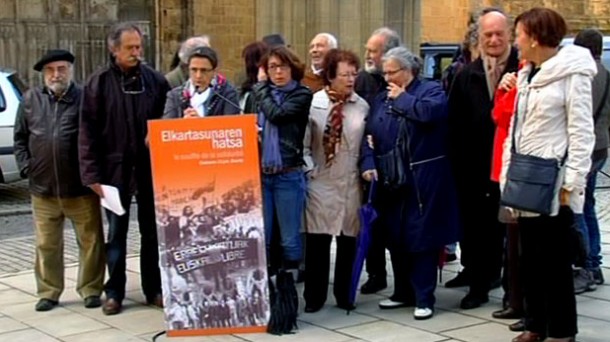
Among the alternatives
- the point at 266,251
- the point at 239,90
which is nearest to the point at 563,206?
the point at 266,251

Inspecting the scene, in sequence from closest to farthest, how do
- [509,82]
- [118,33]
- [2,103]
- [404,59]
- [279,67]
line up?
1. [509,82]
2. [279,67]
3. [404,59]
4. [118,33]
5. [2,103]

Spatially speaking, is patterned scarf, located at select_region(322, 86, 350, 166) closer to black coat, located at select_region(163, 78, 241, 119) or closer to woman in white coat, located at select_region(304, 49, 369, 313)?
woman in white coat, located at select_region(304, 49, 369, 313)

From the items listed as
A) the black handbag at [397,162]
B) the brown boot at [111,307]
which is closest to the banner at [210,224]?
the brown boot at [111,307]

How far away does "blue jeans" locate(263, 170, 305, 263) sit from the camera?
7.09 metres

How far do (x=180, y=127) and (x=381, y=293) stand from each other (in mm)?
2257

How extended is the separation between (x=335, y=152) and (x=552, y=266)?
1.79 meters

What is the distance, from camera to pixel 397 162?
23.3ft

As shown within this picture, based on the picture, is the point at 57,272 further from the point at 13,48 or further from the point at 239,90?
the point at 13,48

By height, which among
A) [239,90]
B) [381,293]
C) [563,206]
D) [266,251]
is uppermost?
[239,90]

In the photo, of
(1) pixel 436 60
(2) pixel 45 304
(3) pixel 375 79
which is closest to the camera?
(2) pixel 45 304

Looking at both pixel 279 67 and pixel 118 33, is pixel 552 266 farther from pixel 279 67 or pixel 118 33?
pixel 118 33

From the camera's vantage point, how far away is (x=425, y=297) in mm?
7262

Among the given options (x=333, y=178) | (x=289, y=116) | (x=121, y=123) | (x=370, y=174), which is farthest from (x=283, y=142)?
(x=121, y=123)

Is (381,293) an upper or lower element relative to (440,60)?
lower
